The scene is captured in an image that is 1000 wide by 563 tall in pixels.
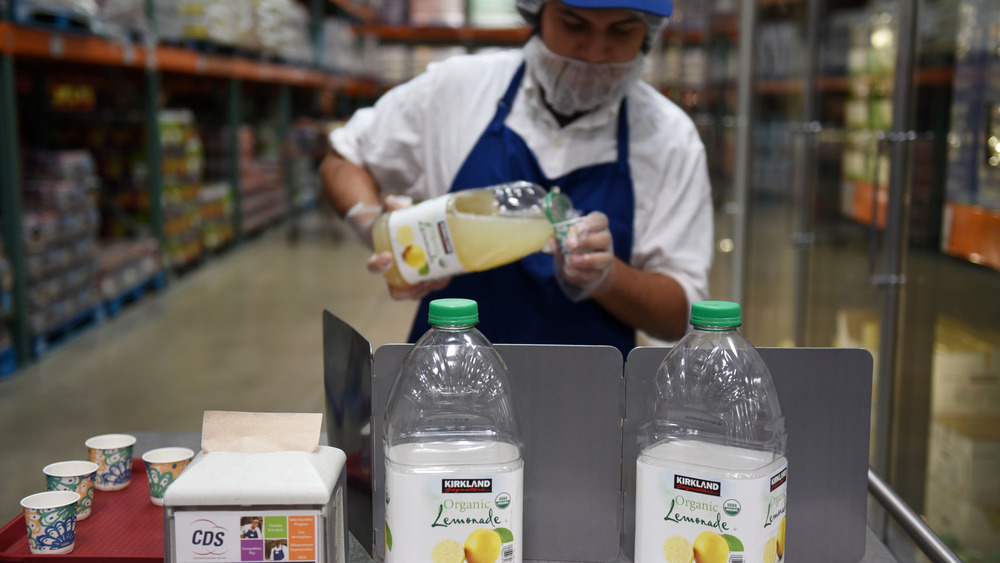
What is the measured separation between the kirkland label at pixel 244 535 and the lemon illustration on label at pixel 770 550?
0.45 meters

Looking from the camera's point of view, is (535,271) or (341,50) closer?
(535,271)

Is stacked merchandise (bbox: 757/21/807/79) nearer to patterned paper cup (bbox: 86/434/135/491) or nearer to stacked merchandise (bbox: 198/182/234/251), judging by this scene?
patterned paper cup (bbox: 86/434/135/491)

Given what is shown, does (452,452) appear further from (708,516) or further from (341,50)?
(341,50)

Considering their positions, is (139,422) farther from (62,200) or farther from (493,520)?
(493,520)

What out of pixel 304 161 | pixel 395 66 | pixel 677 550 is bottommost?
pixel 677 550

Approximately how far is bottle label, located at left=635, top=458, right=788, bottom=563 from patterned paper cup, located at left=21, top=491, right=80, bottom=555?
66cm

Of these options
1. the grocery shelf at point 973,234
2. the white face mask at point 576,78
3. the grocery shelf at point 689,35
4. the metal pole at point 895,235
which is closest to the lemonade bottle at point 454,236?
the white face mask at point 576,78

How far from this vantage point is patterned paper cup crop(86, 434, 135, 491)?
4.12ft

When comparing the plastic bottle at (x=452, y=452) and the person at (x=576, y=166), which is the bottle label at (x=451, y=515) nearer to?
the plastic bottle at (x=452, y=452)

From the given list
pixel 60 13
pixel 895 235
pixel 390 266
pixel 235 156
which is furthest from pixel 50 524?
pixel 235 156

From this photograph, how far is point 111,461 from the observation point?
1.26 metres

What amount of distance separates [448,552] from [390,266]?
665mm

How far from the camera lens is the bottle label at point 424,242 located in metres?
1.43

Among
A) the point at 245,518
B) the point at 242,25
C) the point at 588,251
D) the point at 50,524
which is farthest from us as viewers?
the point at 242,25
